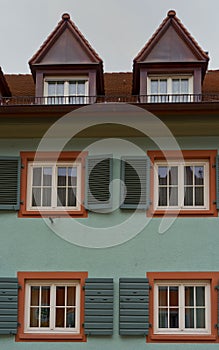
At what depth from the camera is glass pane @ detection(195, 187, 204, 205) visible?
12.4 m

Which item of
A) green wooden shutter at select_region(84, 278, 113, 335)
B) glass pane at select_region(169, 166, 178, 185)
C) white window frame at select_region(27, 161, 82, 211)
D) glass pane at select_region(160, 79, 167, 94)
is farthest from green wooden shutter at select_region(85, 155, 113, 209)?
glass pane at select_region(160, 79, 167, 94)

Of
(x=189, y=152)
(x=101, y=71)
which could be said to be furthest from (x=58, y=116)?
(x=189, y=152)

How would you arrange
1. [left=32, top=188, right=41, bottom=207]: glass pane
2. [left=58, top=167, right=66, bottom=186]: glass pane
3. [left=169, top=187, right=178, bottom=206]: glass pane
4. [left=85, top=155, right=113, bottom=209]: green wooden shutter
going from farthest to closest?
[left=58, top=167, right=66, bottom=186]: glass pane
[left=32, top=188, right=41, bottom=207]: glass pane
[left=169, top=187, right=178, bottom=206]: glass pane
[left=85, top=155, right=113, bottom=209]: green wooden shutter

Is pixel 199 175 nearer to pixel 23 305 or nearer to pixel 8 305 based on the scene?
pixel 23 305

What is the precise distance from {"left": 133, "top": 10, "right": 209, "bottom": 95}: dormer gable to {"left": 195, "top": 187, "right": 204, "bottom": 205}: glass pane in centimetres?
208

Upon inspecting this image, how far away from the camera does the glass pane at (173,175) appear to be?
12.5 m

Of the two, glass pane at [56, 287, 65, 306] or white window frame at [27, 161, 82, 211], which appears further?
white window frame at [27, 161, 82, 211]

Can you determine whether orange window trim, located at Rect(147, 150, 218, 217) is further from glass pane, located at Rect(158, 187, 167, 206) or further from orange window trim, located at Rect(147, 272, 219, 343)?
orange window trim, located at Rect(147, 272, 219, 343)

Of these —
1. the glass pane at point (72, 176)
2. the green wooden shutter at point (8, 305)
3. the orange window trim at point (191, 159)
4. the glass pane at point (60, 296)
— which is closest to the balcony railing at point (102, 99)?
the orange window trim at point (191, 159)

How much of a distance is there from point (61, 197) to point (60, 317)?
2.33 metres

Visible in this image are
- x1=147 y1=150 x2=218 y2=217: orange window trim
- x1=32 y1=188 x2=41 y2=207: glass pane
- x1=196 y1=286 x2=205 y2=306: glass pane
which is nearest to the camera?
x1=196 y1=286 x2=205 y2=306: glass pane

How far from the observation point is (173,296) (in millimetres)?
11938

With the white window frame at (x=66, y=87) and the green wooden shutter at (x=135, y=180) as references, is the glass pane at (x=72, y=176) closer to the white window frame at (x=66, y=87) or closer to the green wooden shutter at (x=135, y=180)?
the green wooden shutter at (x=135, y=180)

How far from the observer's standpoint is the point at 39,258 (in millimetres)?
12125
